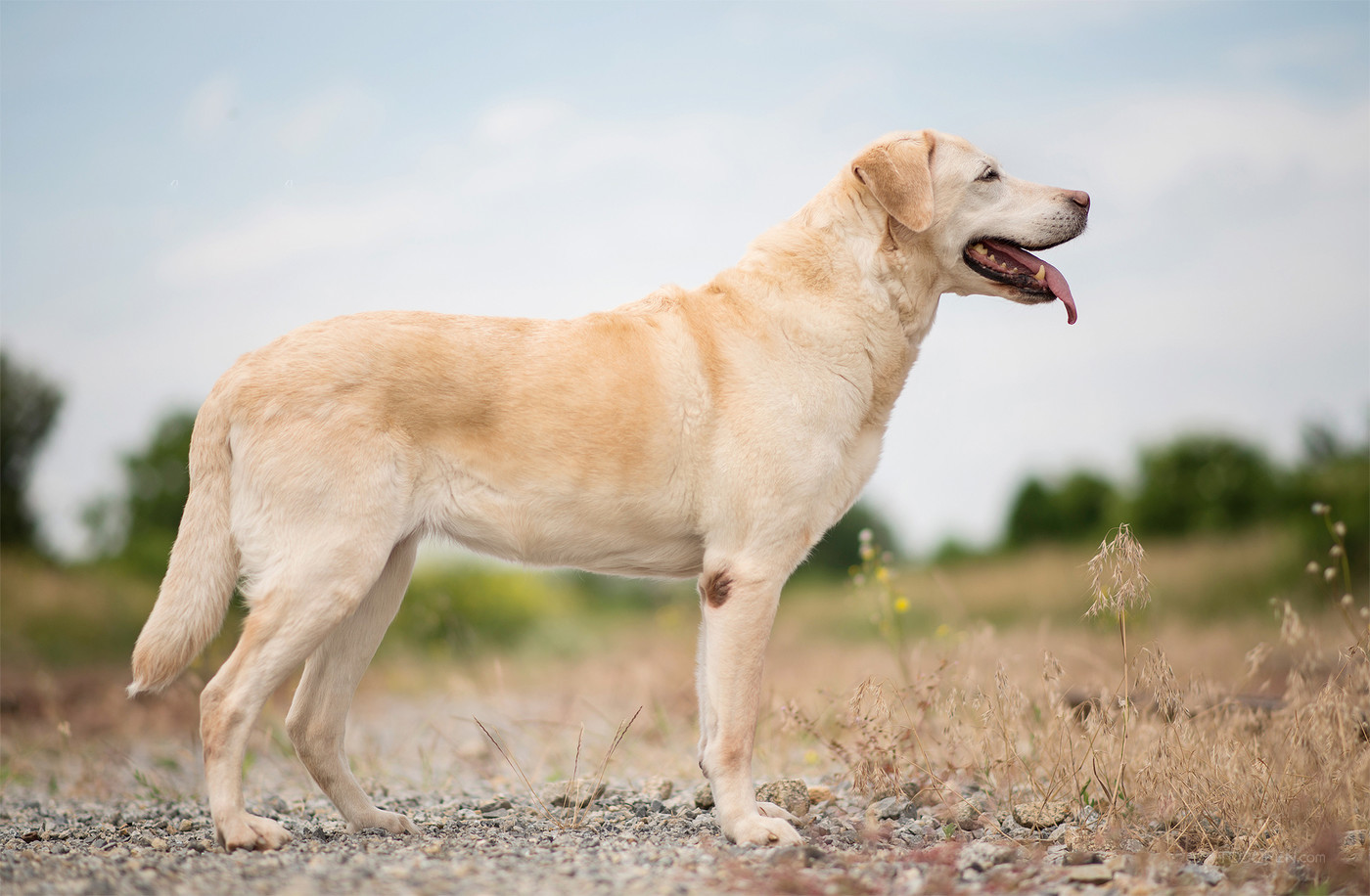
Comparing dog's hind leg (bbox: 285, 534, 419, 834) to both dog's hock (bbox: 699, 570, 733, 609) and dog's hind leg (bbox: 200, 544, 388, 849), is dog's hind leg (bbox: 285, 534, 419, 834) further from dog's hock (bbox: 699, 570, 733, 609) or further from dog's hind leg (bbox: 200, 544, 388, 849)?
dog's hock (bbox: 699, 570, 733, 609)

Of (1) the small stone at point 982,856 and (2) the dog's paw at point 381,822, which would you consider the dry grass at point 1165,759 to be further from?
(2) the dog's paw at point 381,822

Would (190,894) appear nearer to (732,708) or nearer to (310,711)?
(310,711)

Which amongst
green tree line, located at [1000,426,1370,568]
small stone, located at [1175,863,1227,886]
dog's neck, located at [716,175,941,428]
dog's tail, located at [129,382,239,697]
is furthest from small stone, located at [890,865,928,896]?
green tree line, located at [1000,426,1370,568]

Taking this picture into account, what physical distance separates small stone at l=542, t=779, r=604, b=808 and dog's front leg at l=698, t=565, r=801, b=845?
82 cm

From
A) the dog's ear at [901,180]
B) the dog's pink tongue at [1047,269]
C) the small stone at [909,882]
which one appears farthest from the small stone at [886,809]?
the dog's ear at [901,180]

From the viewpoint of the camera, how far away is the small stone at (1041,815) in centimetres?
378

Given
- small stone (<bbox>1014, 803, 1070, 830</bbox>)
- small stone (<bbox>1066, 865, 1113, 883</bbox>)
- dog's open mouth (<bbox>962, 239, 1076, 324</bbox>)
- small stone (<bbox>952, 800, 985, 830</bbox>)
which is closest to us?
small stone (<bbox>1066, 865, 1113, 883</bbox>)

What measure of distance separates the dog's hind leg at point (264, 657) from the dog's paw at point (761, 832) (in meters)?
1.51

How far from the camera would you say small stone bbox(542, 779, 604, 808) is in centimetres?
433

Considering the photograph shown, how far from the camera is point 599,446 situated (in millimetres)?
3643

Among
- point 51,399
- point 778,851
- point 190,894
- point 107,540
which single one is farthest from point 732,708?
point 51,399

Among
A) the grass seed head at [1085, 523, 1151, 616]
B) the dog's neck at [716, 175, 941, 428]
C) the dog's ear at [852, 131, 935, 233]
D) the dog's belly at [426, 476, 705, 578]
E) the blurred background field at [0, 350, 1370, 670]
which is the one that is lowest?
the blurred background field at [0, 350, 1370, 670]

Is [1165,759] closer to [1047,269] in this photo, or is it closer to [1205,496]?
[1047,269]

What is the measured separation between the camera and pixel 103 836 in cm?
399
